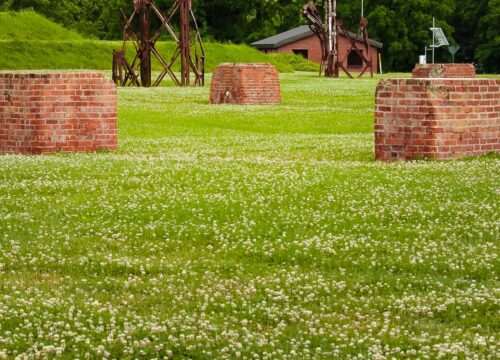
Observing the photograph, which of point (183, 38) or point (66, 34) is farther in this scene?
point (66, 34)

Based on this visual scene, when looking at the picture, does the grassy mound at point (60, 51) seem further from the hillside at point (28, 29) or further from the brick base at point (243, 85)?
the brick base at point (243, 85)

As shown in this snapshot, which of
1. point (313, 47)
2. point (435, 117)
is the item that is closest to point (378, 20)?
point (313, 47)

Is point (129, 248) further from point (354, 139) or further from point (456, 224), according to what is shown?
point (354, 139)

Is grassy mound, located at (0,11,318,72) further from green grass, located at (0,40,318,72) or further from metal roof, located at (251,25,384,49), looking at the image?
metal roof, located at (251,25,384,49)

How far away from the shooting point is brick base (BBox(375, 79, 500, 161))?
14.1 m

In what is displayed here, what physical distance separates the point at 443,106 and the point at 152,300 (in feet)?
25.9

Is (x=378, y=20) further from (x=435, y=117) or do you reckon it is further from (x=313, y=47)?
(x=435, y=117)

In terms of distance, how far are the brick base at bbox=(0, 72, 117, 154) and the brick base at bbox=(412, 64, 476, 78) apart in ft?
59.3

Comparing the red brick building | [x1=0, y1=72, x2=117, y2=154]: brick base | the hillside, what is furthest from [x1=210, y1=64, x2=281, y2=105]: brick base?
the red brick building

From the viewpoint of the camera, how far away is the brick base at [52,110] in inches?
631

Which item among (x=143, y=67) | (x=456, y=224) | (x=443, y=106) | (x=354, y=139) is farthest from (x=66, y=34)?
(x=456, y=224)

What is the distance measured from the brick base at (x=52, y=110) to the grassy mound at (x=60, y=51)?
117 feet

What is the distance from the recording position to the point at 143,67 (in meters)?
41.7

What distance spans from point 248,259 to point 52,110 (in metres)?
8.52
